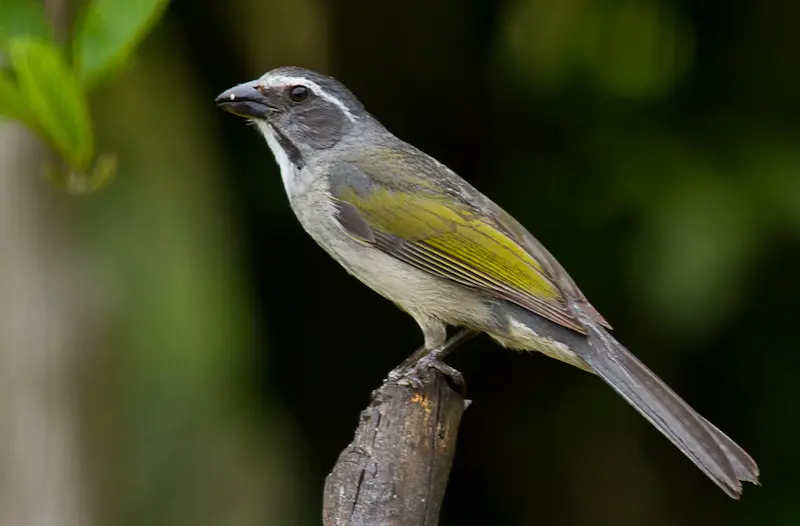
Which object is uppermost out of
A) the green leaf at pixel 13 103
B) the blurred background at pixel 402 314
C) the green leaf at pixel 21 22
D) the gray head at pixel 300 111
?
the green leaf at pixel 21 22

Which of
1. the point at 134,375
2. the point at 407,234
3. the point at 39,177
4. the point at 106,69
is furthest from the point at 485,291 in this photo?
the point at 39,177

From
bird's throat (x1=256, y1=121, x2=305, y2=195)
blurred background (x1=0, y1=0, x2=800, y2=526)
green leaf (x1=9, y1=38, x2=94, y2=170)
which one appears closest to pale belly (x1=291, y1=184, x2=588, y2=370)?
bird's throat (x1=256, y1=121, x2=305, y2=195)

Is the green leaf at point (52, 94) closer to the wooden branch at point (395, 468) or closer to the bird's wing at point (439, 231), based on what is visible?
the wooden branch at point (395, 468)

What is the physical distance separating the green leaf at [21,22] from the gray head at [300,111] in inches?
55.7

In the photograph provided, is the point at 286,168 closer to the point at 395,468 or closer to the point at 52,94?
the point at 52,94

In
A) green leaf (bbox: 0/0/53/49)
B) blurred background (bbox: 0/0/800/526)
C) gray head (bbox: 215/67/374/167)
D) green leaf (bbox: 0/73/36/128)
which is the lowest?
blurred background (bbox: 0/0/800/526)

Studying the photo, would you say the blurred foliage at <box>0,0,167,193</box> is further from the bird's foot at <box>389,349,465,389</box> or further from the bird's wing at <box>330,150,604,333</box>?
the bird's wing at <box>330,150,604,333</box>

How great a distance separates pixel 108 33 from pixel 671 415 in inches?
87.3

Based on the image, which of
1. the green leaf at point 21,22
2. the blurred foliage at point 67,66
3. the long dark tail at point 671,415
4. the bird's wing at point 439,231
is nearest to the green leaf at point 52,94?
the blurred foliage at point 67,66

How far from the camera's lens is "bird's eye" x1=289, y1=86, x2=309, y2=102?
4852 mm

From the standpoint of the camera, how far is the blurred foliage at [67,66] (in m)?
3.13

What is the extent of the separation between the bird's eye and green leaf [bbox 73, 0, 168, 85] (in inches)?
62.5

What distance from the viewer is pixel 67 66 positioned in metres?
3.34

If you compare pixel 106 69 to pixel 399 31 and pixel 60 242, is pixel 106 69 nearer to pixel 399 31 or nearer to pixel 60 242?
pixel 60 242
